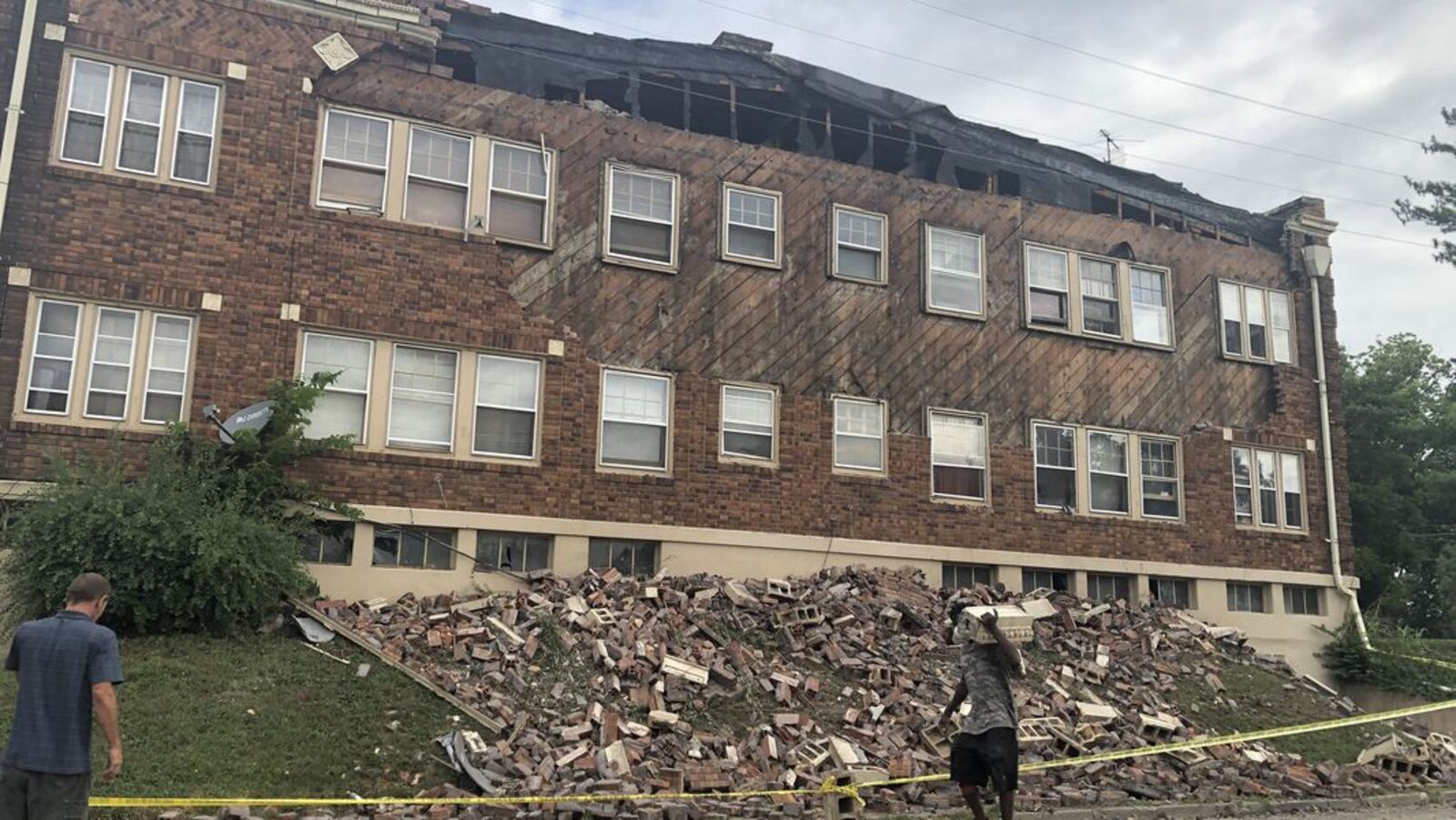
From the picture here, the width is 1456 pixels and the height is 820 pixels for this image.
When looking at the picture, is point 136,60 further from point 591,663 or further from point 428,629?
point 591,663

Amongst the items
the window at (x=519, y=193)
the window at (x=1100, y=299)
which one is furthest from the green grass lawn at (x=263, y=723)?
the window at (x=1100, y=299)

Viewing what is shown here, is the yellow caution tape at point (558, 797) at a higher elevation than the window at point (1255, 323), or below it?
below

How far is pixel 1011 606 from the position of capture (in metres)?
17.2

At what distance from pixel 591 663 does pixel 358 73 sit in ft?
29.0

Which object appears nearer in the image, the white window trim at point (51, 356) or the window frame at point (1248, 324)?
the white window trim at point (51, 356)

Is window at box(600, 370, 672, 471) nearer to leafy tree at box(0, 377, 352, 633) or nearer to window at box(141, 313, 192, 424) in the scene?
leafy tree at box(0, 377, 352, 633)

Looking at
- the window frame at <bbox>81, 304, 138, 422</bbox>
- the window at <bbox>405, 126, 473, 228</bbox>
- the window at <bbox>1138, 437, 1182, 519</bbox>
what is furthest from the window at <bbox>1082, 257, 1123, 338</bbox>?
the window frame at <bbox>81, 304, 138, 422</bbox>

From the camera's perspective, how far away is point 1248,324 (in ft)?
73.9

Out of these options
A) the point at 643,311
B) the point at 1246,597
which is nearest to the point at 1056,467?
the point at 1246,597

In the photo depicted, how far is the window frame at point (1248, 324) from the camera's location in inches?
877

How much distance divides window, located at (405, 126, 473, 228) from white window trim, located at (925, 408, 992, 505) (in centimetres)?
815

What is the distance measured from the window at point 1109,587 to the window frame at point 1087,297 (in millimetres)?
4259

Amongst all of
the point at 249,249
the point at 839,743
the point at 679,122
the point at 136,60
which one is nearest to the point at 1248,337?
the point at 679,122

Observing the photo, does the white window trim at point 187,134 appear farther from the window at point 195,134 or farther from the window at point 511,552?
the window at point 511,552
